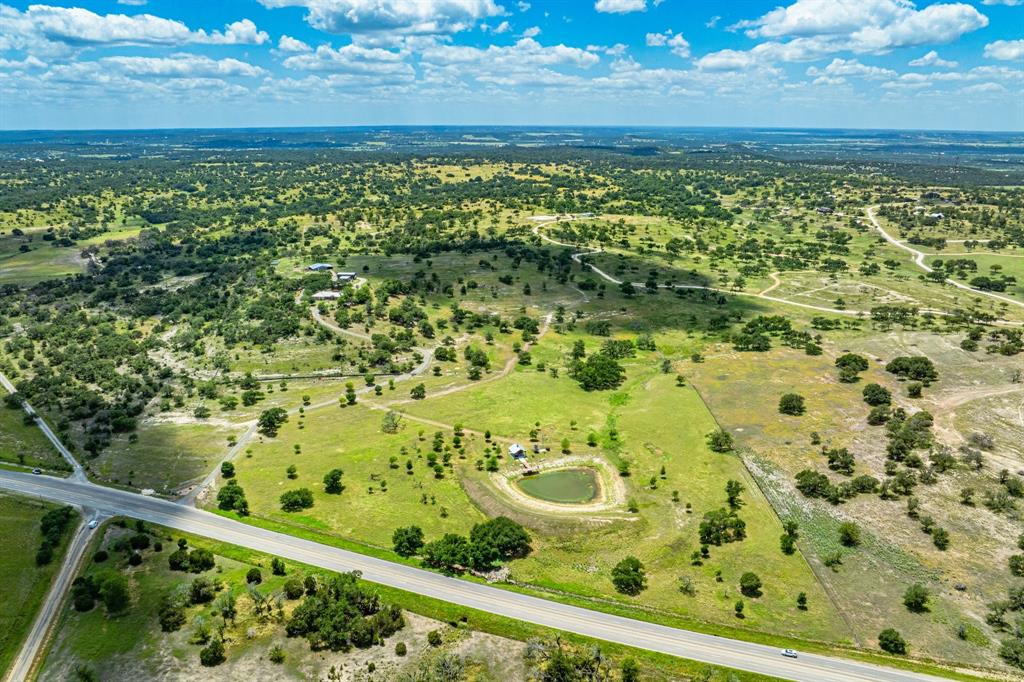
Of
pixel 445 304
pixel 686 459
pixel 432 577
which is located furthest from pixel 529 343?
pixel 432 577

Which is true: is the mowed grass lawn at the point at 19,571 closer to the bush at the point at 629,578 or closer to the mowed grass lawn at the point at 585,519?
the mowed grass lawn at the point at 585,519

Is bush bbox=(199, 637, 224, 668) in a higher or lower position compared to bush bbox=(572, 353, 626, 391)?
lower

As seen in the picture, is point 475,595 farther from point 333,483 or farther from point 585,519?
point 333,483

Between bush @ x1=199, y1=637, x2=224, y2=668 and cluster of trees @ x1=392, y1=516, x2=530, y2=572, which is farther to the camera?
cluster of trees @ x1=392, y1=516, x2=530, y2=572

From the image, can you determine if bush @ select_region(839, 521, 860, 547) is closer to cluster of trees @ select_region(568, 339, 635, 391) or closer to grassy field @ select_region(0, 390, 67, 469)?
cluster of trees @ select_region(568, 339, 635, 391)

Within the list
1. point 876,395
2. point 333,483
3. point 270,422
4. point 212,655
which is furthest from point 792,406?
point 212,655

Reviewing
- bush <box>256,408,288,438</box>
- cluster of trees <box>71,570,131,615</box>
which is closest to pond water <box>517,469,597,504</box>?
bush <box>256,408,288,438</box>
